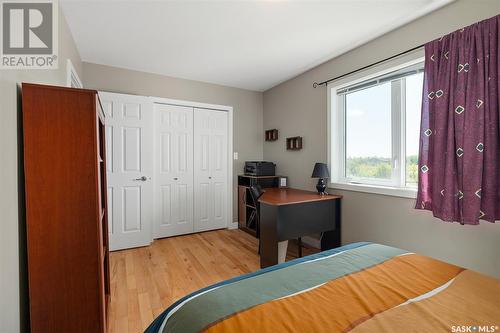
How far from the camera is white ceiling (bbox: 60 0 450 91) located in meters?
1.92

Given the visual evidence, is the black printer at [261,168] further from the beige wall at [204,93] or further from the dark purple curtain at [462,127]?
the dark purple curtain at [462,127]

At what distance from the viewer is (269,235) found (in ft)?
7.85

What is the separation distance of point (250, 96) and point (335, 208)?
8.25ft

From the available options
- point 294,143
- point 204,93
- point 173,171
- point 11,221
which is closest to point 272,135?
point 294,143

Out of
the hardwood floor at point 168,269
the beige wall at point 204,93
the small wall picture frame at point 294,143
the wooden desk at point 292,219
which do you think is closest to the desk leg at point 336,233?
the wooden desk at point 292,219

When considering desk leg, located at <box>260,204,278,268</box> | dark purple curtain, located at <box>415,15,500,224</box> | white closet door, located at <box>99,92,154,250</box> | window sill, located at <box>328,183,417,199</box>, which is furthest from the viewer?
white closet door, located at <box>99,92,154,250</box>

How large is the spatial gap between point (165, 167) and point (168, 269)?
1.52 m

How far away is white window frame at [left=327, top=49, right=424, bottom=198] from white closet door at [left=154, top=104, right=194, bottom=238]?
2131mm

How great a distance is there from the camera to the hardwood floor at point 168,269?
73.7 inches

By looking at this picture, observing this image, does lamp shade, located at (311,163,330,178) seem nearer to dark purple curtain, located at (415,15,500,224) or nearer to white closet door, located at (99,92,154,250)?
dark purple curtain, located at (415,15,500,224)

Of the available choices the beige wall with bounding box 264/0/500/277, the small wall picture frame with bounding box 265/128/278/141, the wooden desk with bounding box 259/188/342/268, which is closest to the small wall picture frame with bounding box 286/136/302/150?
the beige wall with bounding box 264/0/500/277

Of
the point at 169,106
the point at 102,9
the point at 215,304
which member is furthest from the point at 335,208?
the point at 102,9

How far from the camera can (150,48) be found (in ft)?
8.71

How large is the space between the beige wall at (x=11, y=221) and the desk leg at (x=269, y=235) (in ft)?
5.87
